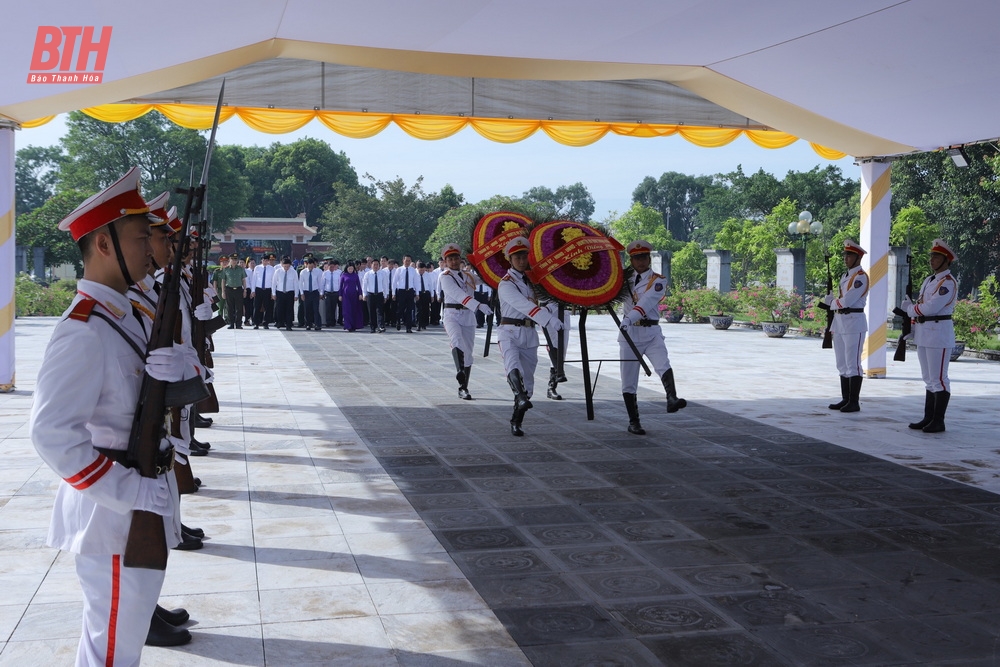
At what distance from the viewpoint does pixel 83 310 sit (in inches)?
102

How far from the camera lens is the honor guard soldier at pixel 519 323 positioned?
805cm

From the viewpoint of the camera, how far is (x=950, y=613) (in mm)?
4027

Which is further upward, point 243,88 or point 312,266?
point 243,88

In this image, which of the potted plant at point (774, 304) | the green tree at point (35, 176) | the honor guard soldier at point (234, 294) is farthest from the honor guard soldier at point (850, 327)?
the green tree at point (35, 176)

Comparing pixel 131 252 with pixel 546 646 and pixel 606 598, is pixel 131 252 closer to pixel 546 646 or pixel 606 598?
pixel 546 646

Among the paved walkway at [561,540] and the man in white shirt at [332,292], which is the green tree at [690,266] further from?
the paved walkway at [561,540]

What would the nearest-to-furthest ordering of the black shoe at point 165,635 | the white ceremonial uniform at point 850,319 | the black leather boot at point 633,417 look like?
the black shoe at point 165,635 < the black leather boot at point 633,417 < the white ceremonial uniform at point 850,319

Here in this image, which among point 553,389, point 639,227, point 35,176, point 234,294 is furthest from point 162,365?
point 35,176

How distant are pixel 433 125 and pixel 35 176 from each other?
77366 millimetres

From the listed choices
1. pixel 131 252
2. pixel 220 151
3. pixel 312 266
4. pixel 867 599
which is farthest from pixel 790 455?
pixel 220 151

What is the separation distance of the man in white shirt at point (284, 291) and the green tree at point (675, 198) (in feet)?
235

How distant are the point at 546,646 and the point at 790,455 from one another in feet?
14.5

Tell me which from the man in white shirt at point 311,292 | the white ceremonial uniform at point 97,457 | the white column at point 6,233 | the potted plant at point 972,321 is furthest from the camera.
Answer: the man in white shirt at point 311,292

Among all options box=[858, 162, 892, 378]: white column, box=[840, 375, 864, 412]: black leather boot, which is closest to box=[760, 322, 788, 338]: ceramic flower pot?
box=[858, 162, 892, 378]: white column
